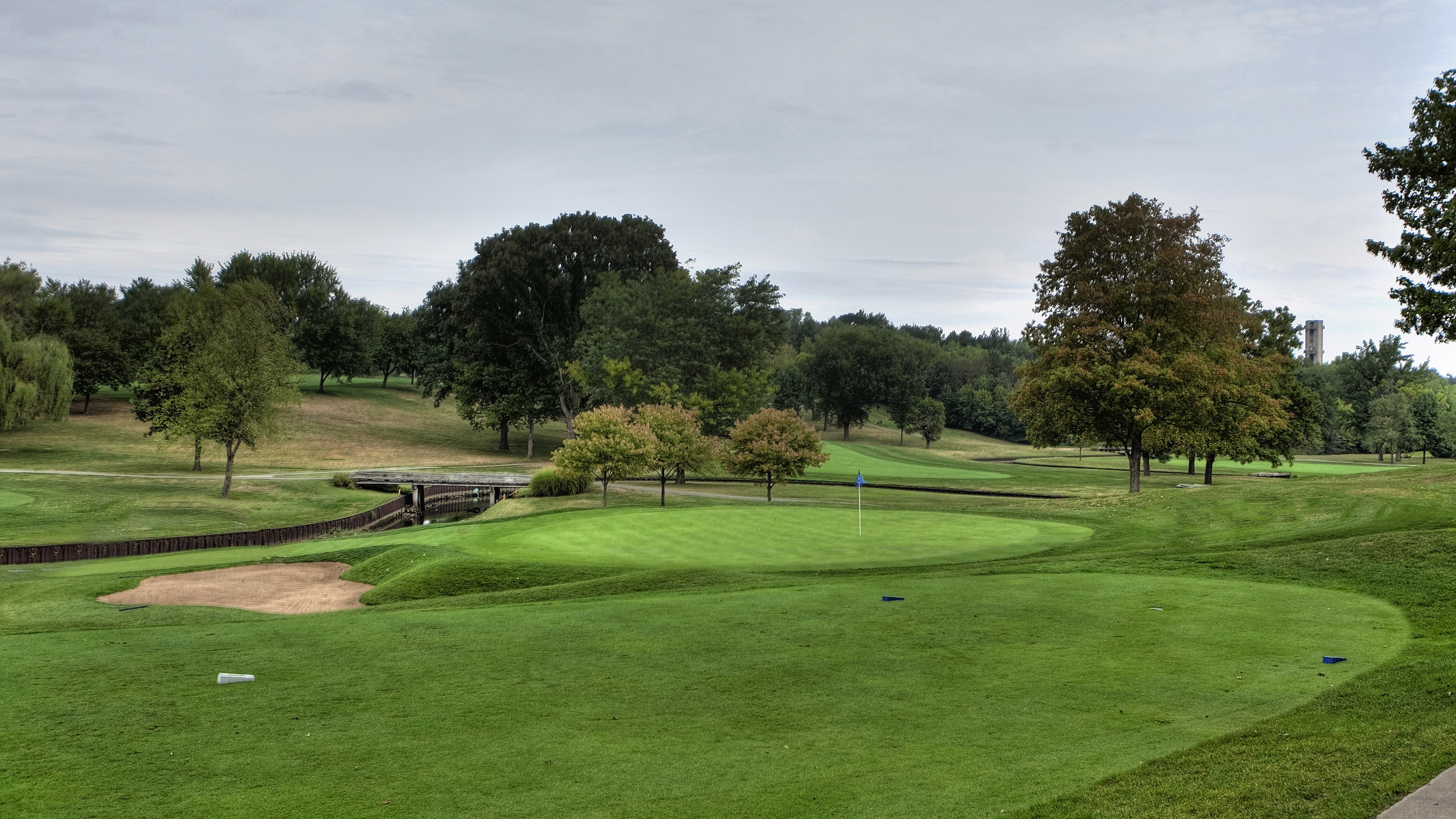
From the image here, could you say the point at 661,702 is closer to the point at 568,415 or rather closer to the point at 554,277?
the point at 568,415


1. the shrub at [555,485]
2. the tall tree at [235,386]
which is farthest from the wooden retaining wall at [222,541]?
the shrub at [555,485]

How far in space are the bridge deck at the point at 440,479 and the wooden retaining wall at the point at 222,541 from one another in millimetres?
1929

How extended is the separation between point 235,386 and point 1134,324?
42.1 meters

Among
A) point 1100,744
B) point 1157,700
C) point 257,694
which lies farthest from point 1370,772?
point 257,694

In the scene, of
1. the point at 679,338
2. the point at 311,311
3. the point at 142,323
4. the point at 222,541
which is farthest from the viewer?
the point at 311,311

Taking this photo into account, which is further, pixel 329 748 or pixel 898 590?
→ pixel 898 590

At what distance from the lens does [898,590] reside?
15.1m

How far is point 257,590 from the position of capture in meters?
20.6

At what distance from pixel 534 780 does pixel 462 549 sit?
1781cm

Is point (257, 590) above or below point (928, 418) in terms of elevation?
below

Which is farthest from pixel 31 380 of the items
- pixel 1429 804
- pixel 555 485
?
pixel 1429 804

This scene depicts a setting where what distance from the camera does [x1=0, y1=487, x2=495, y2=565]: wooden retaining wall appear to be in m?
28.2

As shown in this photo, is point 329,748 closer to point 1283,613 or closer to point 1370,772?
point 1370,772

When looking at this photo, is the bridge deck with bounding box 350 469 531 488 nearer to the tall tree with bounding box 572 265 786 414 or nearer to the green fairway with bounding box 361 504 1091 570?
the tall tree with bounding box 572 265 786 414
